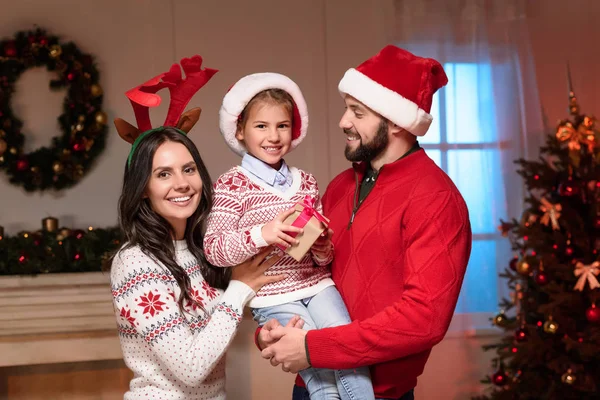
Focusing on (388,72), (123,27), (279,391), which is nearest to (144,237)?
(388,72)

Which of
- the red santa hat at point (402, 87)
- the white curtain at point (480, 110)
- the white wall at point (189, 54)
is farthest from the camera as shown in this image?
the white curtain at point (480, 110)

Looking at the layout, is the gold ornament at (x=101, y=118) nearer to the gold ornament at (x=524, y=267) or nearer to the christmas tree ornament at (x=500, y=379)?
the gold ornament at (x=524, y=267)

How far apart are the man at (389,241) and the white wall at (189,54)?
7.88 ft

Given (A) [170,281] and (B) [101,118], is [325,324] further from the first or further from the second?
(B) [101,118]

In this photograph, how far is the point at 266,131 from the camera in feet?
7.21

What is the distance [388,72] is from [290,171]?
1.48 ft

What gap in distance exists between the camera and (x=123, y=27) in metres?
4.53

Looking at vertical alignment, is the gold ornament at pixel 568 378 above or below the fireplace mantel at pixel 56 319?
below

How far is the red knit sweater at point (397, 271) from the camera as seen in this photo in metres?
1.91

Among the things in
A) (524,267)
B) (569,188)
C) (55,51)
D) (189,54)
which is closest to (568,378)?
(524,267)

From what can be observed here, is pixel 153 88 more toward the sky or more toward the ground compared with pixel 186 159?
more toward the sky

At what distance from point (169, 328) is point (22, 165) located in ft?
9.10

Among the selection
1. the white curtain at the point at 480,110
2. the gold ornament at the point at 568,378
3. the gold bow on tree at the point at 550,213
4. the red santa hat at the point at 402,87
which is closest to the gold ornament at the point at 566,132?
the gold bow on tree at the point at 550,213

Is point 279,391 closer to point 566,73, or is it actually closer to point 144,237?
point 144,237
